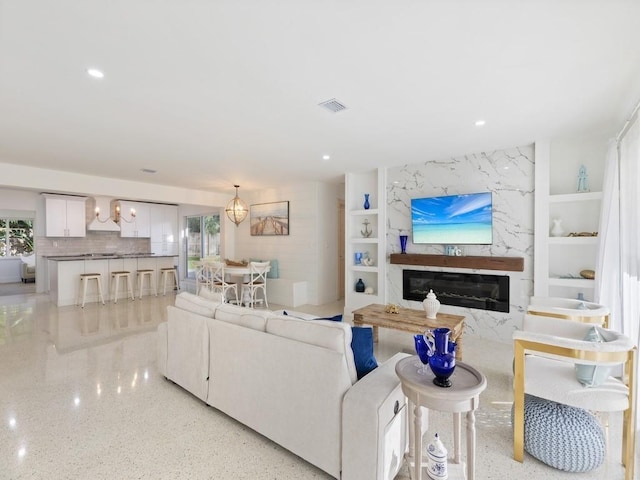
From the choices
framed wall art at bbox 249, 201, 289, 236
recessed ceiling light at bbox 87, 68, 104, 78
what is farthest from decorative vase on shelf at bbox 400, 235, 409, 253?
recessed ceiling light at bbox 87, 68, 104, 78

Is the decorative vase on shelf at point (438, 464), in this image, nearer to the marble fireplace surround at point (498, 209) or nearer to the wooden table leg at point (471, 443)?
the wooden table leg at point (471, 443)

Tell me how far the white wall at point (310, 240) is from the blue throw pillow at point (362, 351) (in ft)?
14.7

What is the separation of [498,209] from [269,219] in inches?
189

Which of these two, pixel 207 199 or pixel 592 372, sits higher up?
pixel 207 199

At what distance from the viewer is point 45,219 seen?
23.6ft

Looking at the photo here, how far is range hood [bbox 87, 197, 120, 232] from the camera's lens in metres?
7.86

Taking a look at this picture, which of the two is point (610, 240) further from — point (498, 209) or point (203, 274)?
point (203, 274)

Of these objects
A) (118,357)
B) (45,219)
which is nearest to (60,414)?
(118,357)

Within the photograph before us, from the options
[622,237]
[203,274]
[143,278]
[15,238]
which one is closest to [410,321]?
[622,237]

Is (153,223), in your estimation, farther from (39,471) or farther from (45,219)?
(39,471)

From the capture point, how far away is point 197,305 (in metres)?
2.71

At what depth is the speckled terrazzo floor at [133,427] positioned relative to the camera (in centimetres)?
183

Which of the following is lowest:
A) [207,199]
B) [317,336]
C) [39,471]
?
[39,471]

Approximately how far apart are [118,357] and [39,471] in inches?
71.3
